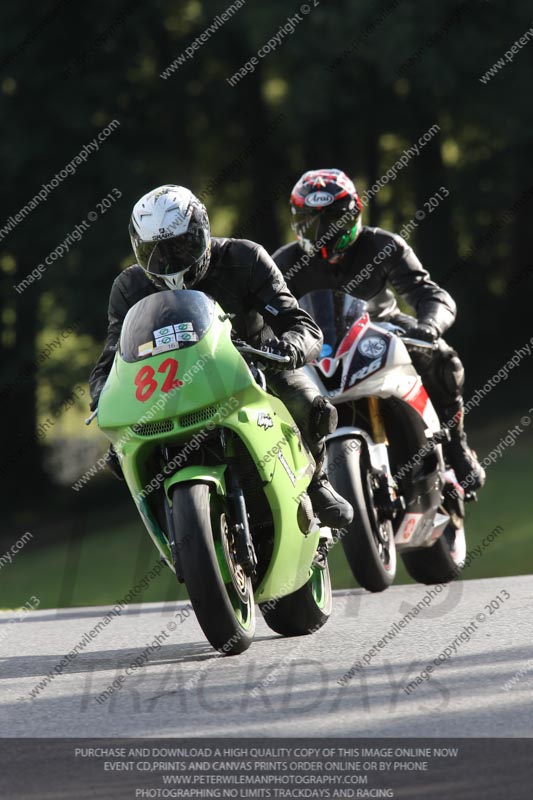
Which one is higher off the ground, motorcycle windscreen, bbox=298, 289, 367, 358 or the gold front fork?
motorcycle windscreen, bbox=298, 289, 367, 358

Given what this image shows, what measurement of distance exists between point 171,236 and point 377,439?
240 cm

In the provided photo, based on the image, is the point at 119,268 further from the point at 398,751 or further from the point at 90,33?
the point at 398,751

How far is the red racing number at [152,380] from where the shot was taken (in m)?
5.82

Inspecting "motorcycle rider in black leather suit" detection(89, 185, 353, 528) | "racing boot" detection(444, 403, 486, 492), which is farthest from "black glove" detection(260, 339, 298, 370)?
"racing boot" detection(444, 403, 486, 492)

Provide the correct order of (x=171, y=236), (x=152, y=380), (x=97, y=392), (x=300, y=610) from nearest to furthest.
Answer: (x=152, y=380)
(x=171, y=236)
(x=97, y=392)
(x=300, y=610)

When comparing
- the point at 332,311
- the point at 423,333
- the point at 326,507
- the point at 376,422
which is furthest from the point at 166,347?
the point at 423,333

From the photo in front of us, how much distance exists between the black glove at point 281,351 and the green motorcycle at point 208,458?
0.18ft

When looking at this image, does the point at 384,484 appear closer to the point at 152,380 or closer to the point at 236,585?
the point at 236,585

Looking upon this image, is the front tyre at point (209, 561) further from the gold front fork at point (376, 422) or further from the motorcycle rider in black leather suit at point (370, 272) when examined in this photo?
the motorcycle rider in black leather suit at point (370, 272)

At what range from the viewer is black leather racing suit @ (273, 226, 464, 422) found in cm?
866

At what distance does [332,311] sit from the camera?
817 cm

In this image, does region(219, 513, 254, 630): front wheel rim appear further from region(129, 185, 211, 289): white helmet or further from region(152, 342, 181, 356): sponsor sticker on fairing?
region(129, 185, 211, 289): white helmet

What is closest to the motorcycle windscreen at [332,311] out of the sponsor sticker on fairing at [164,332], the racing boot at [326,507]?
the racing boot at [326,507]

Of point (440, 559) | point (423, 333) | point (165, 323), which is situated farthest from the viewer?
point (440, 559)
